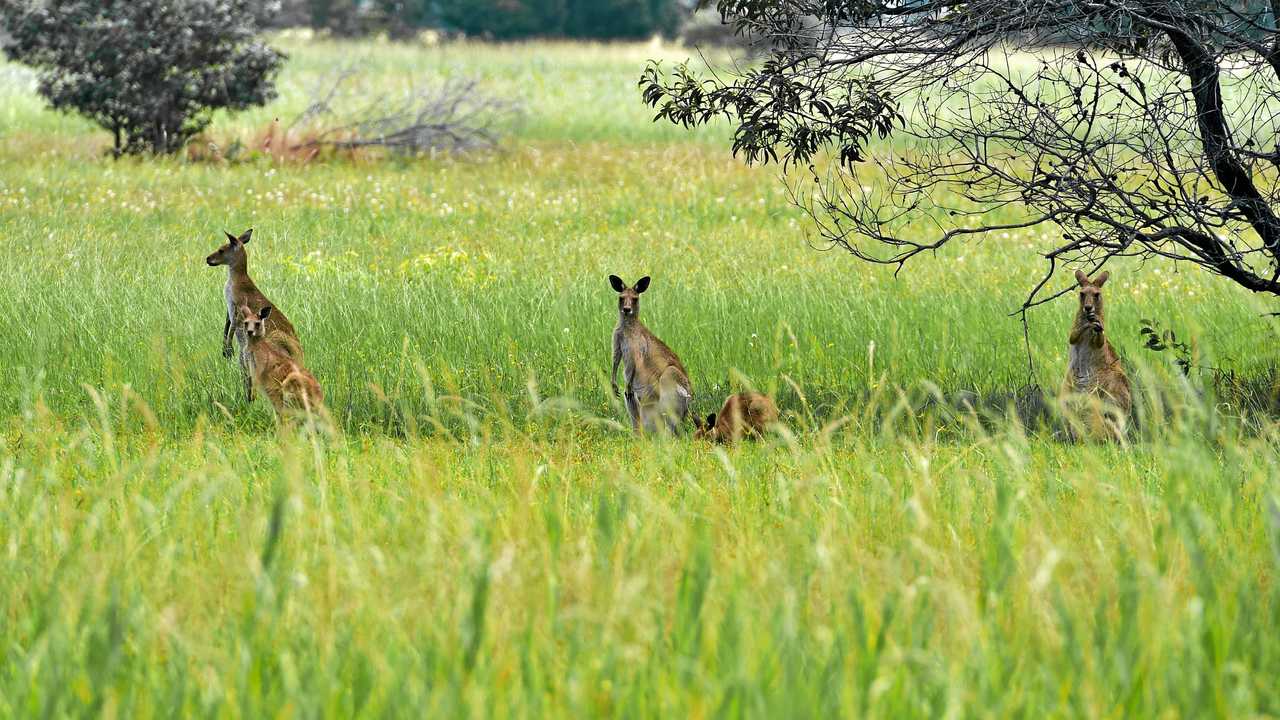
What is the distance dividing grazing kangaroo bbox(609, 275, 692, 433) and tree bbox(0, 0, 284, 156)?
724 inches

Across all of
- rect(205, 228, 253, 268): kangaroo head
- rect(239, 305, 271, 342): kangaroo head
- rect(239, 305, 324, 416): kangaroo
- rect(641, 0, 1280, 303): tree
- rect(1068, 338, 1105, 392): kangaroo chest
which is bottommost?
rect(239, 305, 324, 416): kangaroo

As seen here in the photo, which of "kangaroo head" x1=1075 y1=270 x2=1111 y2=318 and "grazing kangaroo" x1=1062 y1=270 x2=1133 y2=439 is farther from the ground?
"kangaroo head" x1=1075 y1=270 x2=1111 y2=318

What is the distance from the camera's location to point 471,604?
480 centimetres

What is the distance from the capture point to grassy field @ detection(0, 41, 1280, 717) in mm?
4402

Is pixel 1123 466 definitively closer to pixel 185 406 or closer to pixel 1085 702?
pixel 1085 702

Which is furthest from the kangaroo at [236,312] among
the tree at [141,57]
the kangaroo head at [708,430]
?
the tree at [141,57]

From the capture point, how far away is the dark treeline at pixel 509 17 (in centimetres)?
8025

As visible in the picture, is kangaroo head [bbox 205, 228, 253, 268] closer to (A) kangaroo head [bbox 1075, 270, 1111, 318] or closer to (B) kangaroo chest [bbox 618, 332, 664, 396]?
(B) kangaroo chest [bbox 618, 332, 664, 396]

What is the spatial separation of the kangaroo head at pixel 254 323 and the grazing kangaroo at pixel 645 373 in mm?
2490

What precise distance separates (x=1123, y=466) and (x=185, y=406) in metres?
6.41

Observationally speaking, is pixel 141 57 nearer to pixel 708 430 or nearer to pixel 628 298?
pixel 628 298

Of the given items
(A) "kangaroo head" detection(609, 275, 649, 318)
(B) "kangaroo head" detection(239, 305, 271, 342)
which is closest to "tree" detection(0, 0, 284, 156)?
(B) "kangaroo head" detection(239, 305, 271, 342)

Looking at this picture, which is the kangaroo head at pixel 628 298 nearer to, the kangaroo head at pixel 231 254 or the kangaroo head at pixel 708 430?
the kangaroo head at pixel 708 430

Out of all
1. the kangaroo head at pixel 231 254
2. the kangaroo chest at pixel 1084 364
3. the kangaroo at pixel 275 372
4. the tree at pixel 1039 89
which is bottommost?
the kangaroo at pixel 275 372
